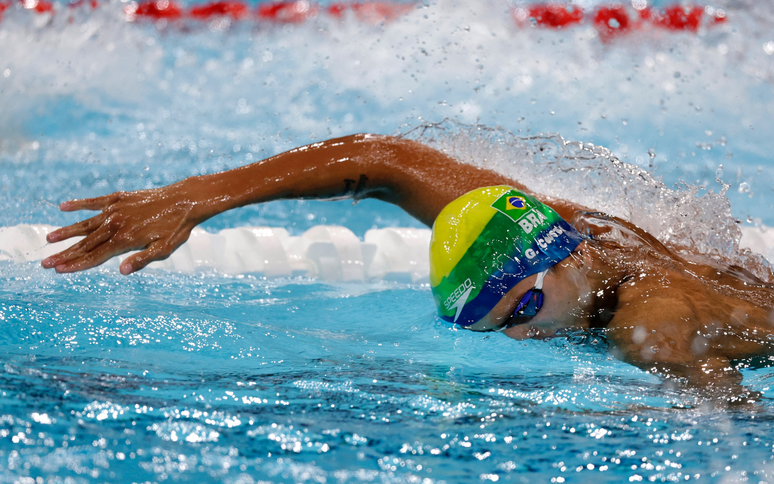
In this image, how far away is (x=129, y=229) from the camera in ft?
6.23

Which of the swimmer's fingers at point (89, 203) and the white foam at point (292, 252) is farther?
the white foam at point (292, 252)

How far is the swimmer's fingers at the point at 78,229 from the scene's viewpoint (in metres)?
1.81

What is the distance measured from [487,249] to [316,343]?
0.71 m

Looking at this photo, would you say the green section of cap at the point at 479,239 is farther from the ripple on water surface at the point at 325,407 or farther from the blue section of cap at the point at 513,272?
the ripple on water surface at the point at 325,407

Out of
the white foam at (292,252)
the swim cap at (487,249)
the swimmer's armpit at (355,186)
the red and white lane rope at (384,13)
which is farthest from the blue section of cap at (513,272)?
the red and white lane rope at (384,13)

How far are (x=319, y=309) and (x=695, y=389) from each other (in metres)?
1.50

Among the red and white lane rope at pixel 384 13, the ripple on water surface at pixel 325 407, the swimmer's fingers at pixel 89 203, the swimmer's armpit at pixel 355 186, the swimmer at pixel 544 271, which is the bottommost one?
the ripple on water surface at pixel 325 407

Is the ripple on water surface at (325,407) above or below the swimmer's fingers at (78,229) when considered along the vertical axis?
below

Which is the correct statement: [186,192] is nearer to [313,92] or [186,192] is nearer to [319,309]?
[319,309]

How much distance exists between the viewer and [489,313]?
191cm

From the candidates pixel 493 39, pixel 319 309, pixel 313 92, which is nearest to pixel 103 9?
pixel 313 92

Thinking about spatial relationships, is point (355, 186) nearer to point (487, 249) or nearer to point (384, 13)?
point (487, 249)

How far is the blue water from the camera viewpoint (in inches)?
54.7

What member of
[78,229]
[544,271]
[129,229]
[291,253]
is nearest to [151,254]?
[129,229]
